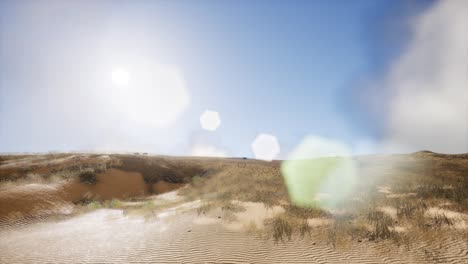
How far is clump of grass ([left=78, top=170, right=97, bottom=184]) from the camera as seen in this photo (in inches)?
860

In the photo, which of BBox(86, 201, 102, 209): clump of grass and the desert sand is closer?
the desert sand

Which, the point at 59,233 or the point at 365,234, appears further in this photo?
the point at 59,233

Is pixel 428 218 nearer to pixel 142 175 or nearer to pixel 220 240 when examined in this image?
pixel 220 240

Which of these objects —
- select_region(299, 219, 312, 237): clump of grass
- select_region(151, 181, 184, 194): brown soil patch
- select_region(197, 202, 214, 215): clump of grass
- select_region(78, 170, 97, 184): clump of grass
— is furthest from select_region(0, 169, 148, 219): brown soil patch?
select_region(299, 219, 312, 237): clump of grass

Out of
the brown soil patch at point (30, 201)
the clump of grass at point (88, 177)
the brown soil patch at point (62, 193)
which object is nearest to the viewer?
the brown soil patch at point (30, 201)

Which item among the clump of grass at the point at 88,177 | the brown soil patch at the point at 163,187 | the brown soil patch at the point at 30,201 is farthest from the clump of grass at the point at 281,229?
the brown soil patch at the point at 163,187

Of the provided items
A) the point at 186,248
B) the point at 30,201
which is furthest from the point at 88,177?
the point at 186,248

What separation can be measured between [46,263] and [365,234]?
360 inches

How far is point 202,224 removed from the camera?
10430 millimetres

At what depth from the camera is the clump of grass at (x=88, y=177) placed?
21.8 m

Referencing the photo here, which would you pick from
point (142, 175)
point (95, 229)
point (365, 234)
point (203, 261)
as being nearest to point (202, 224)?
point (203, 261)

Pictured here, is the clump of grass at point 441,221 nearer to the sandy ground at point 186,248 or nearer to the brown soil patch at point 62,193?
the sandy ground at point 186,248

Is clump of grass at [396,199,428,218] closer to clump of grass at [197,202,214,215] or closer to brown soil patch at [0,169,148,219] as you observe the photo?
clump of grass at [197,202,214,215]

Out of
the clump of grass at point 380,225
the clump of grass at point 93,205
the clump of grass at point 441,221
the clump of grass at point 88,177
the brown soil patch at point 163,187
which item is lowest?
the clump of grass at point 93,205
